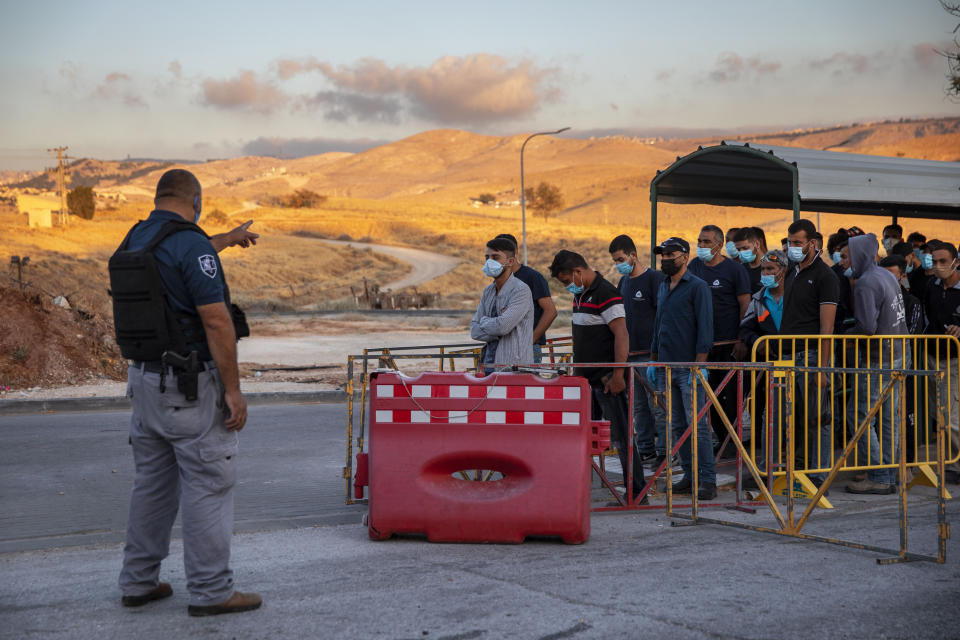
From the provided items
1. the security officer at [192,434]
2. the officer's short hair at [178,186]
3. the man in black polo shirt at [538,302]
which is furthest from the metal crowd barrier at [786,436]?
the officer's short hair at [178,186]

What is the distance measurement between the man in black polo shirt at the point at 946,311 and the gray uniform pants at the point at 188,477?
652cm

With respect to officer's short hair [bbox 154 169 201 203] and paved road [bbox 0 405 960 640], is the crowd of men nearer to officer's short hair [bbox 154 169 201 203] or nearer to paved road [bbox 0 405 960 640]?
paved road [bbox 0 405 960 640]

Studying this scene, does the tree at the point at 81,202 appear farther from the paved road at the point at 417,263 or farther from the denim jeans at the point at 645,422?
the denim jeans at the point at 645,422

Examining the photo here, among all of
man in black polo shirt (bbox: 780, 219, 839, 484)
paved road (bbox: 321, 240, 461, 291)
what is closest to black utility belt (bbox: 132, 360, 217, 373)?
man in black polo shirt (bbox: 780, 219, 839, 484)

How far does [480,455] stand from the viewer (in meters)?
6.19

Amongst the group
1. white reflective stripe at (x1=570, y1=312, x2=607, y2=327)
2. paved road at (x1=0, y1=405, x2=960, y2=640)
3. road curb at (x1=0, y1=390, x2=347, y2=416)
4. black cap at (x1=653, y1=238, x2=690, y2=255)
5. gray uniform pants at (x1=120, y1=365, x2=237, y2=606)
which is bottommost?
paved road at (x1=0, y1=405, x2=960, y2=640)

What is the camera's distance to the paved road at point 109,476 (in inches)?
274

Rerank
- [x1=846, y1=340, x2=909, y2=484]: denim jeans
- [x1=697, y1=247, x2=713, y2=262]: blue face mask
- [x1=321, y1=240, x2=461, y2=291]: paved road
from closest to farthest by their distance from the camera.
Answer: [x1=846, y1=340, x2=909, y2=484]: denim jeans < [x1=697, y1=247, x2=713, y2=262]: blue face mask < [x1=321, y1=240, x2=461, y2=291]: paved road

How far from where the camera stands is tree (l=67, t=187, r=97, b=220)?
95.8m

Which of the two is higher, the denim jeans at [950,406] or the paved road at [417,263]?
the paved road at [417,263]

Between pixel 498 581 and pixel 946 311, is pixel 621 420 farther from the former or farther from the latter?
pixel 946 311

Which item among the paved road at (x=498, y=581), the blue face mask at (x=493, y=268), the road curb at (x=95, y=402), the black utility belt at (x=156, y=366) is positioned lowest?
the paved road at (x=498, y=581)

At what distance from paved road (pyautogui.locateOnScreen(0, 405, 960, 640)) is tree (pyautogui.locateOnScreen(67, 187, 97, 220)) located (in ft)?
313

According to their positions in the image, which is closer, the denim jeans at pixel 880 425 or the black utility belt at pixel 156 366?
the black utility belt at pixel 156 366
